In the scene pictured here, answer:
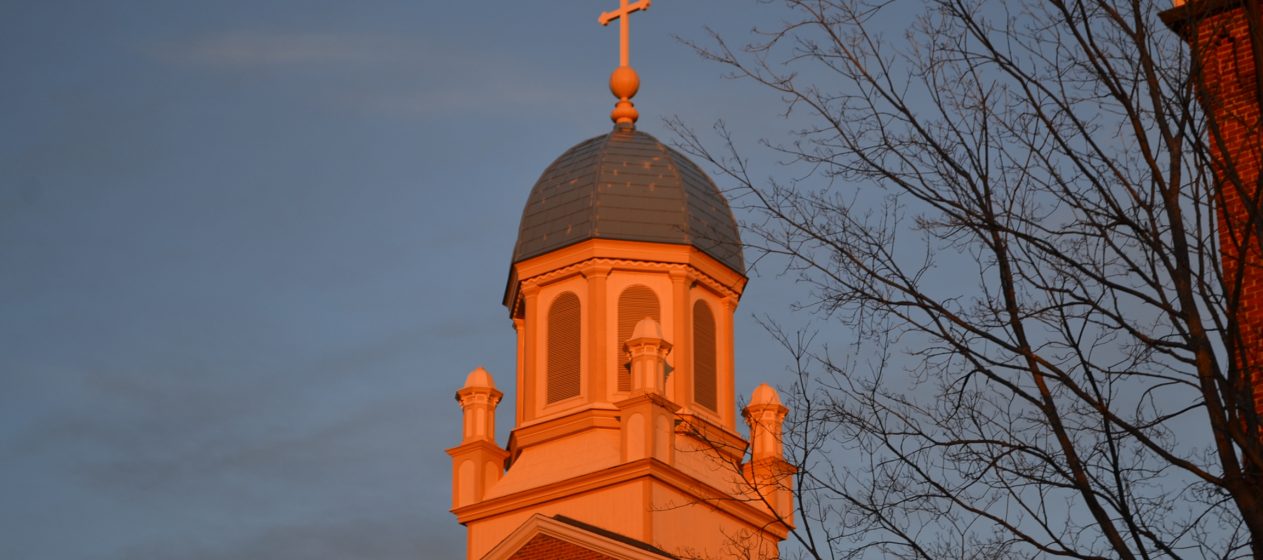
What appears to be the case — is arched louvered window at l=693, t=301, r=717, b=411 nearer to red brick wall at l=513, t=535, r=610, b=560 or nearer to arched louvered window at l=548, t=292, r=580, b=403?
arched louvered window at l=548, t=292, r=580, b=403

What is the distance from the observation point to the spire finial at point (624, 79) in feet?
107

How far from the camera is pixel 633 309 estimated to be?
94.6ft

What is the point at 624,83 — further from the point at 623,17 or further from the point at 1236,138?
the point at 1236,138

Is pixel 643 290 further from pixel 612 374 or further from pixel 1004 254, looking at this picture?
pixel 1004 254

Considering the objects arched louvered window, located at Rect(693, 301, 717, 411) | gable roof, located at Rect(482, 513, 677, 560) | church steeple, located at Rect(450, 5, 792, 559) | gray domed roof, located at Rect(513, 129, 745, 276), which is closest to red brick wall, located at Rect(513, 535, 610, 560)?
gable roof, located at Rect(482, 513, 677, 560)

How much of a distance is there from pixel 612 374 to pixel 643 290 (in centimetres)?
145

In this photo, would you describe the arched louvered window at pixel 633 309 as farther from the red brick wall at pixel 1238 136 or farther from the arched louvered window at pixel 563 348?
the red brick wall at pixel 1238 136

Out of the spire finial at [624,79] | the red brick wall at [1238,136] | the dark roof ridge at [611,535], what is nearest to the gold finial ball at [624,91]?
the spire finial at [624,79]

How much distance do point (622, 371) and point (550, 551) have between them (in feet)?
14.0

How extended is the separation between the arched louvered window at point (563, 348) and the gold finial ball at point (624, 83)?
4816mm

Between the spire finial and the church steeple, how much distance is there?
1372mm

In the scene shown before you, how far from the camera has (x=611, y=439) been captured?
27766 millimetres

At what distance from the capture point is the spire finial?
3256 centimetres

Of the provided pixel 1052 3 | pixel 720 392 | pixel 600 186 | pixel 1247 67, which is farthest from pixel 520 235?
pixel 1052 3
